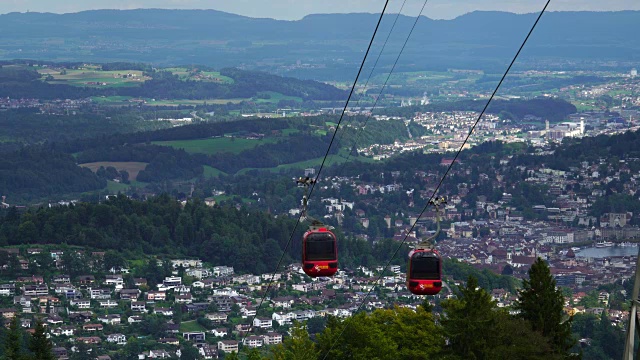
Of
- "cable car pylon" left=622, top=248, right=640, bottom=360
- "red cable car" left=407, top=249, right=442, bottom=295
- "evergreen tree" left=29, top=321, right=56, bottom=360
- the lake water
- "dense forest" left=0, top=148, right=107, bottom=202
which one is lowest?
"dense forest" left=0, top=148, right=107, bottom=202

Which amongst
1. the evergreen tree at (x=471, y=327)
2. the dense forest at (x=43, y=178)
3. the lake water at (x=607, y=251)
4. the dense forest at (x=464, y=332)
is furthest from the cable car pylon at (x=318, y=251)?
the dense forest at (x=43, y=178)

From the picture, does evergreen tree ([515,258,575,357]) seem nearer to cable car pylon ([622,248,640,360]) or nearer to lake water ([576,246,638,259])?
cable car pylon ([622,248,640,360])

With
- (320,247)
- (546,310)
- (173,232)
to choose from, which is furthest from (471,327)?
(173,232)

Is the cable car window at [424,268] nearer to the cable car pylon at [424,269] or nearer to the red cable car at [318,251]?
the cable car pylon at [424,269]

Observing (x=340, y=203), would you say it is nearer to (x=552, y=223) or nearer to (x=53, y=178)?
(x=552, y=223)

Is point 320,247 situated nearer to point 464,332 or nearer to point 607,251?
point 464,332

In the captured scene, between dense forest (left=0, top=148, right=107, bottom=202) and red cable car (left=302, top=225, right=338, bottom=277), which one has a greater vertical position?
red cable car (left=302, top=225, right=338, bottom=277)

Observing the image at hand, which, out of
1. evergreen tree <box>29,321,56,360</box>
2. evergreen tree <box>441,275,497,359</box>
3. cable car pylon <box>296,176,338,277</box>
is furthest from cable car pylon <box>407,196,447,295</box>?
evergreen tree <box>29,321,56,360</box>

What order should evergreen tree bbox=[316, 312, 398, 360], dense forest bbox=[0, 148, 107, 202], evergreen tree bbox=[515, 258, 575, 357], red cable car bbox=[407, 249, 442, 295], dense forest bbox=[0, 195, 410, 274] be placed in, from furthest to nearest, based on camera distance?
dense forest bbox=[0, 148, 107, 202] < dense forest bbox=[0, 195, 410, 274] < evergreen tree bbox=[316, 312, 398, 360] < evergreen tree bbox=[515, 258, 575, 357] < red cable car bbox=[407, 249, 442, 295]
